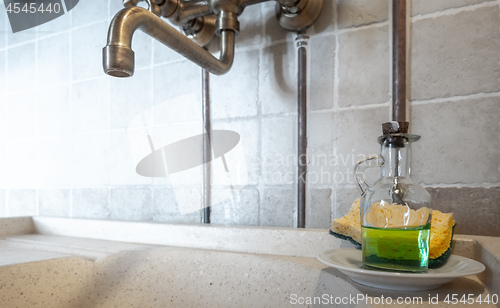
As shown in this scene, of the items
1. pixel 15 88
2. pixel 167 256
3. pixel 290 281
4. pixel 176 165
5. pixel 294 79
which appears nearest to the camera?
pixel 290 281

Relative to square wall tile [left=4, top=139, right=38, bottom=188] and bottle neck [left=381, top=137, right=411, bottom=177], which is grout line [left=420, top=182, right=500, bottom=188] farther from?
square wall tile [left=4, top=139, right=38, bottom=188]

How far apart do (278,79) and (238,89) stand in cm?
10

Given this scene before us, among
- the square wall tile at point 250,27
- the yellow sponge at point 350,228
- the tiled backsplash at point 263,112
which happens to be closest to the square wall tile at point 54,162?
the tiled backsplash at point 263,112

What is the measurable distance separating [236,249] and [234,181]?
0.58ft

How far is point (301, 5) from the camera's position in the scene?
71 centimetres

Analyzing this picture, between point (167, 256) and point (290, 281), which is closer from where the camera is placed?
point (290, 281)

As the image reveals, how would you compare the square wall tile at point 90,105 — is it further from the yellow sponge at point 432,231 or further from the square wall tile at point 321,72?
the yellow sponge at point 432,231

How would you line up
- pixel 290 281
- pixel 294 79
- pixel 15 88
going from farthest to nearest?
1. pixel 15 88
2. pixel 294 79
3. pixel 290 281

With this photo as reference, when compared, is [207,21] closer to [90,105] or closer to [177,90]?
[177,90]

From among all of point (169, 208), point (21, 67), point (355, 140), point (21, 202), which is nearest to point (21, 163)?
point (21, 202)

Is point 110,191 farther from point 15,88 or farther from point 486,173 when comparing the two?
→ point 486,173

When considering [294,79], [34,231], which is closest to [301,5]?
[294,79]

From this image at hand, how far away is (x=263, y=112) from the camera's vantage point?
0.80 meters

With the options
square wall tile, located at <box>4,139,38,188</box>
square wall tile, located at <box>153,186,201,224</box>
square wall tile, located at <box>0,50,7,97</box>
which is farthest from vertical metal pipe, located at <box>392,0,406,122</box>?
square wall tile, located at <box>0,50,7,97</box>
